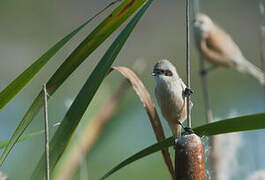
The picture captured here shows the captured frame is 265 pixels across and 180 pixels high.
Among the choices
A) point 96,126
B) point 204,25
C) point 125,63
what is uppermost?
point 204,25

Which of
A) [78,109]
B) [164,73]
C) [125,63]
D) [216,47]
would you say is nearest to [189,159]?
[78,109]

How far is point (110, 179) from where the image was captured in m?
3.89

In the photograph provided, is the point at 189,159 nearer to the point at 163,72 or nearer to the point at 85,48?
the point at 85,48

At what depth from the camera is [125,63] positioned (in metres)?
6.30

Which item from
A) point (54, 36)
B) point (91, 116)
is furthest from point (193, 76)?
point (91, 116)

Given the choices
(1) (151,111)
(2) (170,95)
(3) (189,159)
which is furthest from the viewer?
(2) (170,95)

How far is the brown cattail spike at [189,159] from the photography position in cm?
113

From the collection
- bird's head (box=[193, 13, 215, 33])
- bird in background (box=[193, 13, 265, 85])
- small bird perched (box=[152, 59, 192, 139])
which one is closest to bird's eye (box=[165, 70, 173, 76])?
small bird perched (box=[152, 59, 192, 139])

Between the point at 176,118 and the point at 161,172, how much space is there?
224cm

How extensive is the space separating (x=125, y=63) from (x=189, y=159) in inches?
204

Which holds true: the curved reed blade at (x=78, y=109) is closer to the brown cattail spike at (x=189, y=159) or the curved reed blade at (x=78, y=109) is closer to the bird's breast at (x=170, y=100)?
the brown cattail spike at (x=189, y=159)

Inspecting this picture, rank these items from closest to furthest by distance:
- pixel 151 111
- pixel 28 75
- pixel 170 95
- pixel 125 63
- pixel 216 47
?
pixel 28 75
pixel 151 111
pixel 170 95
pixel 216 47
pixel 125 63

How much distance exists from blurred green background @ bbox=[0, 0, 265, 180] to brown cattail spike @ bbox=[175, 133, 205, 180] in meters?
1.12

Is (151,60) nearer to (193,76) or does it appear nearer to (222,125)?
(193,76)
